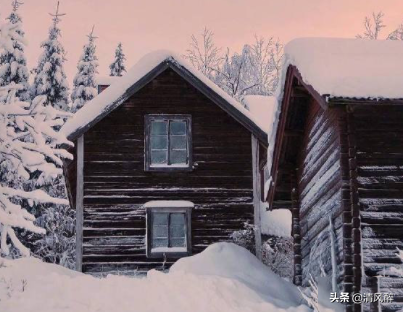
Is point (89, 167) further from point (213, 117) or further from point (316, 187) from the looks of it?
point (316, 187)

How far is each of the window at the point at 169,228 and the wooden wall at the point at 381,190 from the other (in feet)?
28.4

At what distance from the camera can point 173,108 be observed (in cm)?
2000

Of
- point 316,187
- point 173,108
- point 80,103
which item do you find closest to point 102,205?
point 173,108

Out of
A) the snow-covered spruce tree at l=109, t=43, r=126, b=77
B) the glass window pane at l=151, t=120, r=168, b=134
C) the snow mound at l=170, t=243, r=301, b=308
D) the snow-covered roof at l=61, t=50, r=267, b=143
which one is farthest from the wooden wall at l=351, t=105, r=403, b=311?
the snow-covered spruce tree at l=109, t=43, r=126, b=77

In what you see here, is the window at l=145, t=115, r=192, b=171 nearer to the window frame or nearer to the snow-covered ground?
the window frame

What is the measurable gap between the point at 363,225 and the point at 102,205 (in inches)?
392

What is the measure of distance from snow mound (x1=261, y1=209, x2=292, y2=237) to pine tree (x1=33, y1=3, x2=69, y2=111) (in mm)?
12718

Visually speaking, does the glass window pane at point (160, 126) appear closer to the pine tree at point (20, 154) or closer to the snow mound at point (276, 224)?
the snow mound at point (276, 224)

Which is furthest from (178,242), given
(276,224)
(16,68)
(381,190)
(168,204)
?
(16,68)

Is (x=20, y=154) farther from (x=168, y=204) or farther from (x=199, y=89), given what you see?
(x=199, y=89)

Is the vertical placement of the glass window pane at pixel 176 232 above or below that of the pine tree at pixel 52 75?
below

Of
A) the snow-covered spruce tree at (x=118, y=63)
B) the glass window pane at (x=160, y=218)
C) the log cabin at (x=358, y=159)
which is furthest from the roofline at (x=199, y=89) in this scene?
the snow-covered spruce tree at (x=118, y=63)

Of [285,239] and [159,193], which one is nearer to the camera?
[159,193]

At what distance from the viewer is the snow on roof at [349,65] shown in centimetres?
1086
